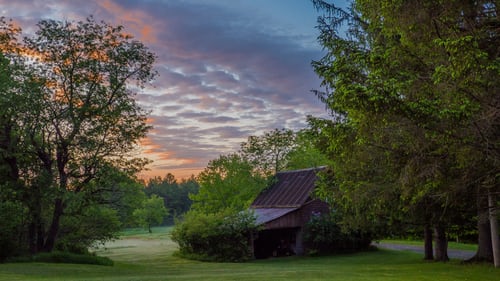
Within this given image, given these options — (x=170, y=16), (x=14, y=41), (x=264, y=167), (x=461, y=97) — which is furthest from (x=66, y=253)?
(x=264, y=167)

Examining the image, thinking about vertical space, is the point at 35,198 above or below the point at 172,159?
below

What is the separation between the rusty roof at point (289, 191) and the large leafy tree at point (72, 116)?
12.7 meters

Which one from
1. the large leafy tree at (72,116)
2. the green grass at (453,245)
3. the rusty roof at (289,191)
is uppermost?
the large leafy tree at (72,116)

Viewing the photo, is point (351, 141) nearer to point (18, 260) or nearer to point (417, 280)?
point (417, 280)

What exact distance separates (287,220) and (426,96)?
20059 millimetres

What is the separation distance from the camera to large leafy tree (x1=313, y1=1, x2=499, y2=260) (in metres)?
9.04

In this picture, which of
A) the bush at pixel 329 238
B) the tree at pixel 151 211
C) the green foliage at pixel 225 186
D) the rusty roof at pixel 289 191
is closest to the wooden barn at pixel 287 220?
the rusty roof at pixel 289 191

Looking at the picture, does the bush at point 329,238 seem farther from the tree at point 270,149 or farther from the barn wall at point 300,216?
the tree at point 270,149

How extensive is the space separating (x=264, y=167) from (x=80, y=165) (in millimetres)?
29663

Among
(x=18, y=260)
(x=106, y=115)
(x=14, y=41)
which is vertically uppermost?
(x=14, y=41)

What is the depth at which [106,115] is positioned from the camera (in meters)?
21.9

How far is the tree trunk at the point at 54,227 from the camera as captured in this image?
22125mm

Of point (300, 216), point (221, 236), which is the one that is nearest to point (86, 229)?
point (221, 236)

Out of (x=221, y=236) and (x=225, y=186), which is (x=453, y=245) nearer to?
(x=221, y=236)
